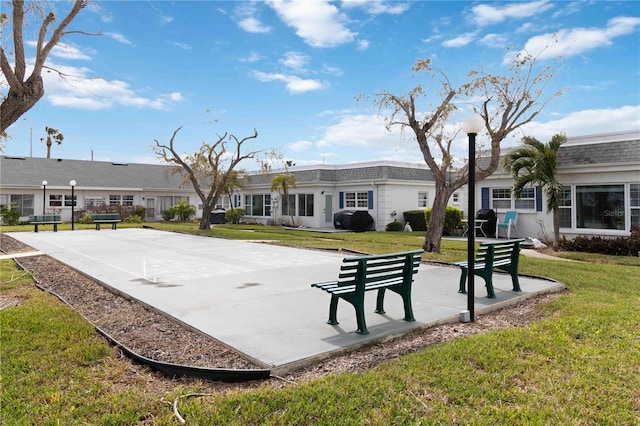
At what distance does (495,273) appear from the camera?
9719 mm

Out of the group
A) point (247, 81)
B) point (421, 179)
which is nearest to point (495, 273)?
point (247, 81)

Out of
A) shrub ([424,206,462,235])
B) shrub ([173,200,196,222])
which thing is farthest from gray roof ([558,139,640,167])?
shrub ([173,200,196,222])

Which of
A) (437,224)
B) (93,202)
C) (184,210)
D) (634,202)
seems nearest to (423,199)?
(634,202)

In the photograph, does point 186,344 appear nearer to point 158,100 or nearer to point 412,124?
point 412,124

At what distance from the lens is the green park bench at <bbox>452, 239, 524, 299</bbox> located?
7.27 meters

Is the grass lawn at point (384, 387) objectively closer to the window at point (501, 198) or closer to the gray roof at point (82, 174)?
the window at point (501, 198)

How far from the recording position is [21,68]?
641cm

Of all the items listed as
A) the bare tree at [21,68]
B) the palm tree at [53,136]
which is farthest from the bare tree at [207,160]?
the palm tree at [53,136]

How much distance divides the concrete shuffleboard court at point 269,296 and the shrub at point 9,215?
67.5ft

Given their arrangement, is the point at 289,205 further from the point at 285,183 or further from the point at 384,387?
the point at 384,387

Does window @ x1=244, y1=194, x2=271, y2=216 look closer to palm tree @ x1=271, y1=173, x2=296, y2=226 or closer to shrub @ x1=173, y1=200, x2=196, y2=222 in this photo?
palm tree @ x1=271, y1=173, x2=296, y2=226

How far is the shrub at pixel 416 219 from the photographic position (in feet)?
82.7

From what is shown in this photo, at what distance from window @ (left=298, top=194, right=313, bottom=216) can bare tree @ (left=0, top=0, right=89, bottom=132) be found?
21.5 meters

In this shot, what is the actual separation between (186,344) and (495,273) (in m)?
7.14
